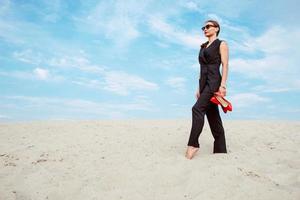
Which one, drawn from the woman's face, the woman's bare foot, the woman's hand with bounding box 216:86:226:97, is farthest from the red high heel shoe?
the woman's face

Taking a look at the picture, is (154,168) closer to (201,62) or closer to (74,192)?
(74,192)

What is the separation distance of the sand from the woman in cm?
47

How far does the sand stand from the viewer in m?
4.87

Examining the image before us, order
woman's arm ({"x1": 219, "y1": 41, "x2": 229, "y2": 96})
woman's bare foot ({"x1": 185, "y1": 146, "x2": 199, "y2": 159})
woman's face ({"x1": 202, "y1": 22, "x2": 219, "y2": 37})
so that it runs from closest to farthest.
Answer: woman's bare foot ({"x1": 185, "y1": 146, "x2": 199, "y2": 159}) → woman's arm ({"x1": 219, "y1": 41, "x2": 229, "y2": 96}) → woman's face ({"x1": 202, "y1": 22, "x2": 219, "y2": 37})

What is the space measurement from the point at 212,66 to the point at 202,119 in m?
0.90

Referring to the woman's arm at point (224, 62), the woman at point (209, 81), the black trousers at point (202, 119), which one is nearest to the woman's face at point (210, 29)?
the woman at point (209, 81)

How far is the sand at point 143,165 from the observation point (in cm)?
487

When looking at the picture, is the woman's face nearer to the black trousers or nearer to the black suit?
the black suit

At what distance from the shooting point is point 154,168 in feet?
18.6

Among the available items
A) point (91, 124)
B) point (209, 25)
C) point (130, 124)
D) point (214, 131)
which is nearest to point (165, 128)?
point (130, 124)

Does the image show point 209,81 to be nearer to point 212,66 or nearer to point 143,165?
point 212,66

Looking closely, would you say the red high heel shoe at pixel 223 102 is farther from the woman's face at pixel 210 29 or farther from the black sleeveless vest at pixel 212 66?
Answer: the woman's face at pixel 210 29

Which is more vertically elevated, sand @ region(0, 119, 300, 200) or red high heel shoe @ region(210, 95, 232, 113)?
red high heel shoe @ region(210, 95, 232, 113)

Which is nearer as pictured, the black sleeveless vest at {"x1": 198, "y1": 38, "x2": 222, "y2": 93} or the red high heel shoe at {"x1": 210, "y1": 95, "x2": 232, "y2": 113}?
the red high heel shoe at {"x1": 210, "y1": 95, "x2": 232, "y2": 113}
